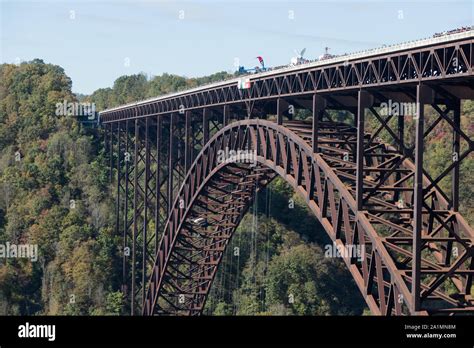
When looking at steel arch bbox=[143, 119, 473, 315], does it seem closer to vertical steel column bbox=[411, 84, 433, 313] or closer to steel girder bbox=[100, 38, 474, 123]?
vertical steel column bbox=[411, 84, 433, 313]

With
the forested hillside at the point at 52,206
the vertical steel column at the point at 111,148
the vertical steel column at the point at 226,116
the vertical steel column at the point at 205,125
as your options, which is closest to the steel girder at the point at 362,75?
the vertical steel column at the point at 226,116

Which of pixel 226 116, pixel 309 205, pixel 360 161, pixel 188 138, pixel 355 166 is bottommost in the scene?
pixel 309 205

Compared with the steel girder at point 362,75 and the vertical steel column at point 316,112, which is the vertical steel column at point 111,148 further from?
the vertical steel column at point 316,112

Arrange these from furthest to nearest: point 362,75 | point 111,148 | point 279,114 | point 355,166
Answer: point 111,148 → point 279,114 → point 355,166 → point 362,75

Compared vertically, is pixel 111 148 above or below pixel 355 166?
above

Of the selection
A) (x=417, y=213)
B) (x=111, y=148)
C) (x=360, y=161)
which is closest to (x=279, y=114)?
(x=360, y=161)

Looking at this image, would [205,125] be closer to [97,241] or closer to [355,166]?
[355,166]
